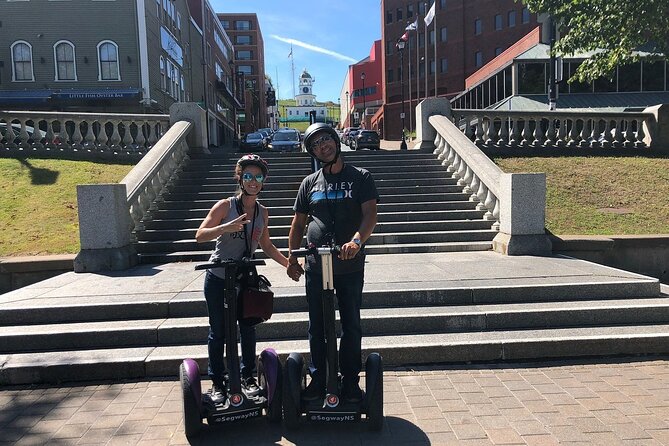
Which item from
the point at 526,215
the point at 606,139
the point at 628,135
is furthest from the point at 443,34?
the point at 526,215

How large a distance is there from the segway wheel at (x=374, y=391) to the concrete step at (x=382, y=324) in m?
1.66

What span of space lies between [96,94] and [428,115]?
21345mm

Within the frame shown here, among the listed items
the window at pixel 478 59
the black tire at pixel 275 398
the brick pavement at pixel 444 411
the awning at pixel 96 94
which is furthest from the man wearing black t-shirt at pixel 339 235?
the window at pixel 478 59

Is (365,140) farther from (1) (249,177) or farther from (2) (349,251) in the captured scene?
(2) (349,251)

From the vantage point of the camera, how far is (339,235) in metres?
3.33

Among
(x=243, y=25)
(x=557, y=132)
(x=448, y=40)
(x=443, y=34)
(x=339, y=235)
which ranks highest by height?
(x=243, y=25)

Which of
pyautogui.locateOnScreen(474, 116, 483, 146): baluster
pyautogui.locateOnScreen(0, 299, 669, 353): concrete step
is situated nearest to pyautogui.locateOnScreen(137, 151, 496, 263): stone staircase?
pyautogui.locateOnScreen(474, 116, 483, 146): baluster

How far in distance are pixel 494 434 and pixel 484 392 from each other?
716 mm

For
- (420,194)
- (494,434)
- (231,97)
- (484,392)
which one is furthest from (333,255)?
(231,97)

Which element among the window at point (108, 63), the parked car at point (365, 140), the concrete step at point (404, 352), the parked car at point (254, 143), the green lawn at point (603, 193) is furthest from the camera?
the parked car at point (365, 140)

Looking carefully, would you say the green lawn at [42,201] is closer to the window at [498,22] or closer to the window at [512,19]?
the window at [512,19]

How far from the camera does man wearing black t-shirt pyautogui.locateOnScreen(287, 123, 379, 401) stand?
3.30 meters

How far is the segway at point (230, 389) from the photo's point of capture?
3.22 m

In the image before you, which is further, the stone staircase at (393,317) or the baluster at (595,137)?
the baluster at (595,137)
